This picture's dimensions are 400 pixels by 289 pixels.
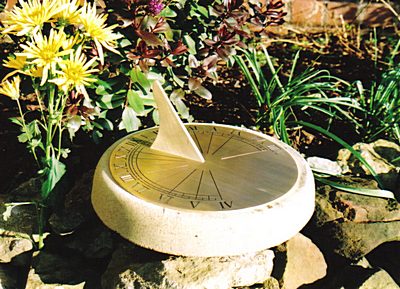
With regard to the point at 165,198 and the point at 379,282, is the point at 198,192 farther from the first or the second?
the point at 379,282

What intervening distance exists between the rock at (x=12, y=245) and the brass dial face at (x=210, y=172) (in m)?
0.60

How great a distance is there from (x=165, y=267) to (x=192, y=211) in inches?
11.5

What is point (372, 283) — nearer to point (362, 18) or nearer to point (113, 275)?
point (113, 275)

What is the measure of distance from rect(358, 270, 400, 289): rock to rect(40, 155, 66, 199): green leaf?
4.59 ft

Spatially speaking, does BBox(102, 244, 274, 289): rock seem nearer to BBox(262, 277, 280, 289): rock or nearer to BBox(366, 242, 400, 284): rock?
BBox(262, 277, 280, 289): rock

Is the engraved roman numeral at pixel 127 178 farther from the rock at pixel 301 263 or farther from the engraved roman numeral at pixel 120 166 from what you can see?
the rock at pixel 301 263

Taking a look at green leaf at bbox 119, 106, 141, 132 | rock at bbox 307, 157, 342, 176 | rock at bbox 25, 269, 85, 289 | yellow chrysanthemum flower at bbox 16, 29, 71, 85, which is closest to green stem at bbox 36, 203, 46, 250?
rock at bbox 25, 269, 85, 289

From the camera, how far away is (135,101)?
2633mm

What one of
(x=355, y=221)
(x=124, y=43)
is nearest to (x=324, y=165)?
(x=355, y=221)

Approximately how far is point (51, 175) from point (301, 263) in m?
1.17

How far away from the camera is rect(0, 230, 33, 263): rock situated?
2.47m

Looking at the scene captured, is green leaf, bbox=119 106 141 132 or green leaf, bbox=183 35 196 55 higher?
green leaf, bbox=183 35 196 55

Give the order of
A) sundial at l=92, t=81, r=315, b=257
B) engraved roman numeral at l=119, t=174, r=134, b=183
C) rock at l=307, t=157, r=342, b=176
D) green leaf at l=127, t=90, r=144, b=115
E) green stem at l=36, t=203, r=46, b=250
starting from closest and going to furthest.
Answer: sundial at l=92, t=81, r=315, b=257 → engraved roman numeral at l=119, t=174, r=134, b=183 → green stem at l=36, t=203, r=46, b=250 → green leaf at l=127, t=90, r=144, b=115 → rock at l=307, t=157, r=342, b=176

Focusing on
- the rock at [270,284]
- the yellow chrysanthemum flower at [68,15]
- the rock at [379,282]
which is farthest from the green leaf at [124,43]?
the rock at [379,282]
